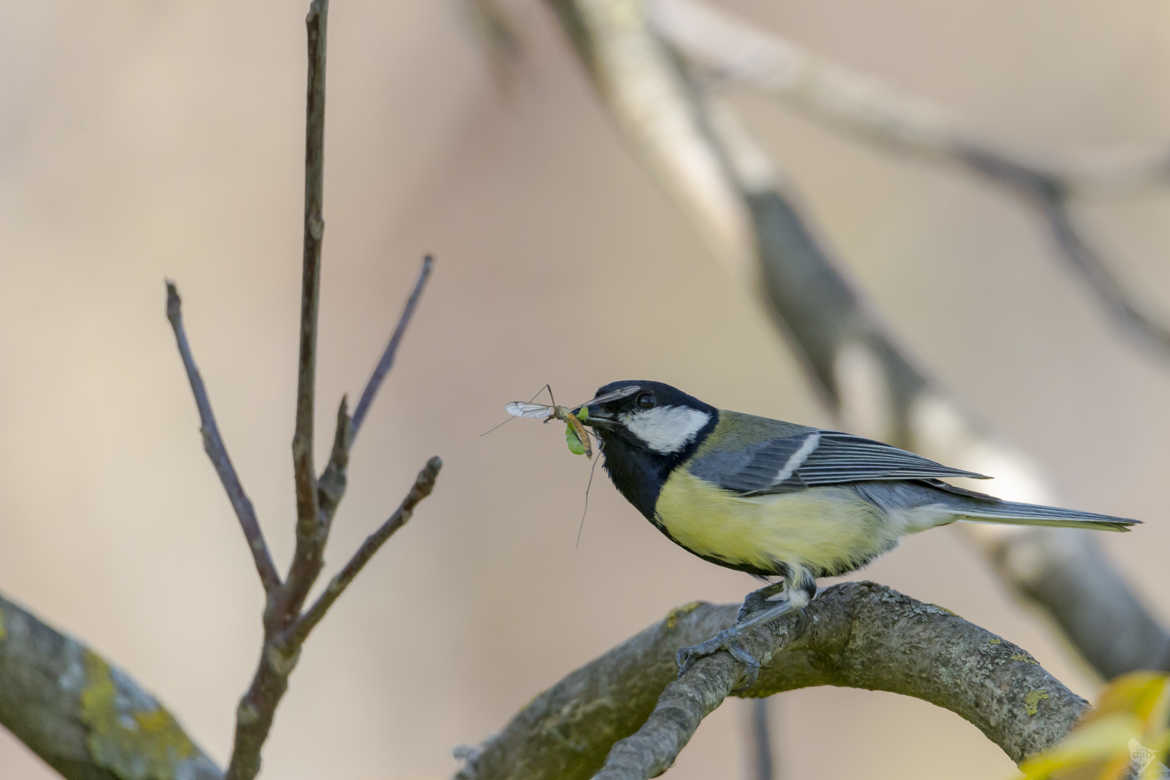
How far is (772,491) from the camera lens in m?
2.35

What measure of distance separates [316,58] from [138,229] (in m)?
4.50

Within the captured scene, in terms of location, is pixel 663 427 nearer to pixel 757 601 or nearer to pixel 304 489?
pixel 757 601

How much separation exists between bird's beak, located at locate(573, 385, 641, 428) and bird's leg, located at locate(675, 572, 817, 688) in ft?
1.56

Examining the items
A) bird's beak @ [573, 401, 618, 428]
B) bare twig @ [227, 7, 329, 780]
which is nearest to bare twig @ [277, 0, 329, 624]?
→ bare twig @ [227, 7, 329, 780]

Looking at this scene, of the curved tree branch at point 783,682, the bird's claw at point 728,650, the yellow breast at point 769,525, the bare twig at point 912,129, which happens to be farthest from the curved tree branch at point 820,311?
the bird's claw at point 728,650

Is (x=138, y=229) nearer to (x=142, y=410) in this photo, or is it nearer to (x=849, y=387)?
(x=142, y=410)

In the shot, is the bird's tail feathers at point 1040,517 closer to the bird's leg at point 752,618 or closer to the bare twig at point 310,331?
the bird's leg at point 752,618

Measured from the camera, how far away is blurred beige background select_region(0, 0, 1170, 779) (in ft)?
16.0

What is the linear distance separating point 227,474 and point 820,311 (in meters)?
2.01

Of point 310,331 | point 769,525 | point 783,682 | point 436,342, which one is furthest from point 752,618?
point 436,342

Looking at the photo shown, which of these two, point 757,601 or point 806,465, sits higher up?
point 806,465

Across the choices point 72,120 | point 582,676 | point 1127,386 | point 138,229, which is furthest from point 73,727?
point 1127,386

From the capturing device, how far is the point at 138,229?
5.30m

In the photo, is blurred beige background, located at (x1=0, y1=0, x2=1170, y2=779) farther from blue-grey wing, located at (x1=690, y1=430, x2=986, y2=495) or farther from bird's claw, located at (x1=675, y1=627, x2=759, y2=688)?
bird's claw, located at (x1=675, y1=627, x2=759, y2=688)
